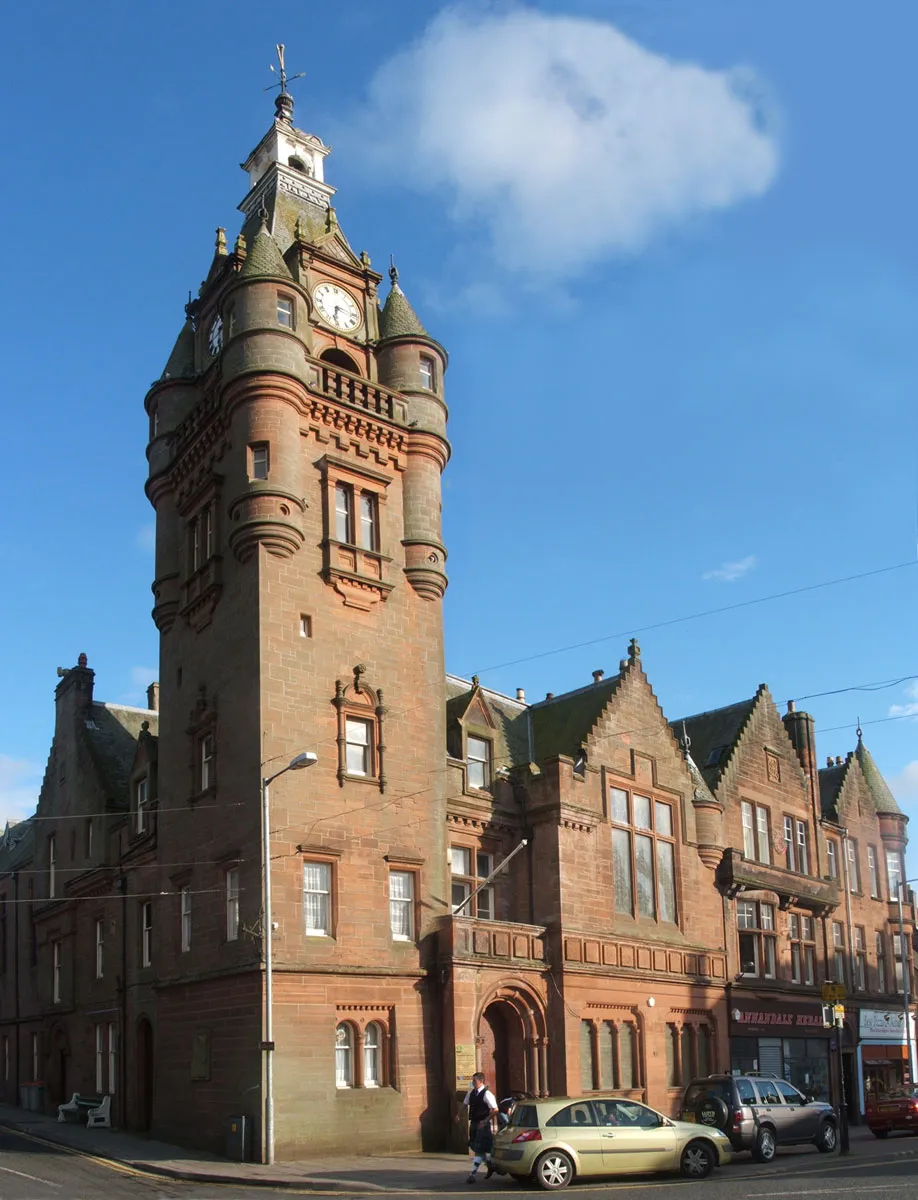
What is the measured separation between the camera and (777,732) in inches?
1906

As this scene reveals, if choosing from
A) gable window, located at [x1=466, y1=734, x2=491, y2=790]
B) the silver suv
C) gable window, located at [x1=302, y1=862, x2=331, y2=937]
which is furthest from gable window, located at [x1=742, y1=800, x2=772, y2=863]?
gable window, located at [x1=302, y1=862, x2=331, y2=937]

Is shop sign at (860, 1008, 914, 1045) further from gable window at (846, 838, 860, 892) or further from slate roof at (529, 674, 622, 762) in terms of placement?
slate roof at (529, 674, 622, 762)

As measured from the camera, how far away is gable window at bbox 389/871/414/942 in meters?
31.6

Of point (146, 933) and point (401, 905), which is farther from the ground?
point (401, 905)

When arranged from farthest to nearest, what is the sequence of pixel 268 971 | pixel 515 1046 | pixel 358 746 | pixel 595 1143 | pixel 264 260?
1. pixel 264 260
2. pixel 515 1046
3. pixel 358 746
4. pixel 268 971
5. pixel 595 1143

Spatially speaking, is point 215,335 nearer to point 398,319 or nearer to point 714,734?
point 398,319

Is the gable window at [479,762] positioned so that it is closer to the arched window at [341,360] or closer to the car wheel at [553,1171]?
the arched window at [341,360]

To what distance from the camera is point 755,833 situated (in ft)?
149

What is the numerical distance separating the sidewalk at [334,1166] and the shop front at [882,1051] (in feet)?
55.4

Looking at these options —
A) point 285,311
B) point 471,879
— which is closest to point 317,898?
point 471,879

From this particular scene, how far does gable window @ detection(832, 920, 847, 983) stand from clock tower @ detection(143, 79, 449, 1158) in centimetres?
2325

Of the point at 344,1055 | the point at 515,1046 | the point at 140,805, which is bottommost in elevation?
the point at 515,1046

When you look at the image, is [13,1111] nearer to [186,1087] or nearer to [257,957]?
Result: [186,1087]

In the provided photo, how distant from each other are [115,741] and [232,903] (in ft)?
58.1
